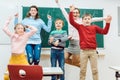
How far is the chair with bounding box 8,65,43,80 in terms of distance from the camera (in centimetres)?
272

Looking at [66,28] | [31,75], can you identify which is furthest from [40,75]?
[66,28]

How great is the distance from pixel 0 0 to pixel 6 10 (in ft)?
0.83

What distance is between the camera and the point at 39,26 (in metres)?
5.02

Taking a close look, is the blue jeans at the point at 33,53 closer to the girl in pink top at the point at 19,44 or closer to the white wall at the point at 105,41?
the white wall at the point at 105,41

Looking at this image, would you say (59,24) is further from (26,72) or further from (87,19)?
(26,72)

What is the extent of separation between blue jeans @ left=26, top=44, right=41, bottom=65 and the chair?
2163 millimetres

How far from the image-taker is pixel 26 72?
2734mm

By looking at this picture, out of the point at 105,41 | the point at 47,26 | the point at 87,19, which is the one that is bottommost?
the point at 105,41

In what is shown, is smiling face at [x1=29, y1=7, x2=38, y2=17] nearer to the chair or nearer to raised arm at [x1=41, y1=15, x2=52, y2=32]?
raised arm at [x1=41, y1=15, x2=52, y2=32]

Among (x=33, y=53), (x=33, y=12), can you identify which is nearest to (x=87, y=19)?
(x=33, y=12)

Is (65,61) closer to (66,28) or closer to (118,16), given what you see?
(66,28)

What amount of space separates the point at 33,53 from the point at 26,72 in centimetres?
227

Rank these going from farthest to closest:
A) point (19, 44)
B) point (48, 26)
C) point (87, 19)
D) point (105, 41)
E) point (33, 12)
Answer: point (105, 41) < point (48, 26) < point (33, 12) < point (87, 19) < point (19, 44)

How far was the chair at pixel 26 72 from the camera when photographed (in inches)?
107
